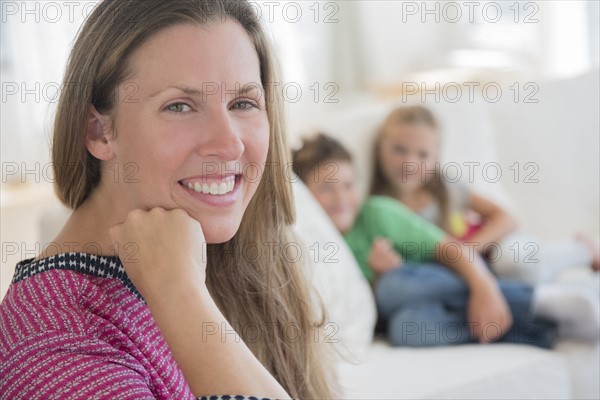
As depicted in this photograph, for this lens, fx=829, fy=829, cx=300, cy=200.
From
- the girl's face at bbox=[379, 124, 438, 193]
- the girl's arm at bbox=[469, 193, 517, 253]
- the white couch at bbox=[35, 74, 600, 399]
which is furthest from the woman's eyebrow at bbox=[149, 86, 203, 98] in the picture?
the girl's arm at bbox=[469, 193, 517, 253]

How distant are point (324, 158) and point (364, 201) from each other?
7.6 inches

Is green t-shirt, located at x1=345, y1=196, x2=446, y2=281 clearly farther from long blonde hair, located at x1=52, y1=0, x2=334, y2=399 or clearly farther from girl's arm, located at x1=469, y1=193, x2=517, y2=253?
long blonde hair, located at x1=52, y1=0, x2=334, y2=399

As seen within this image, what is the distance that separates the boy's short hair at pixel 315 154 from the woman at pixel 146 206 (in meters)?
1.01

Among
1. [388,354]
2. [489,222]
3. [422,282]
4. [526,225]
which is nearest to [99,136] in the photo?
[388,354]

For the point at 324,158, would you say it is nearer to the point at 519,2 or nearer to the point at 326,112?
the point at 326,112

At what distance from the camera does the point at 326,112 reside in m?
4.30

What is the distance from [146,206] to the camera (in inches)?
41.7

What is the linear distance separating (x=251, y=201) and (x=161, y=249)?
0.34 metres

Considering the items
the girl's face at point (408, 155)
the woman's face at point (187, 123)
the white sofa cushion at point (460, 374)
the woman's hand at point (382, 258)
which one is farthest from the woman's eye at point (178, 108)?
the girl's face at point (408, 155)

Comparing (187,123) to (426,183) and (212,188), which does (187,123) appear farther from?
(426,183)

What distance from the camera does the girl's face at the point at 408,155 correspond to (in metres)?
2.33

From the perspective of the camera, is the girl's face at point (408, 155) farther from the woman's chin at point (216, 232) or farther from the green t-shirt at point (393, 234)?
the woman's chin at point (216, 232)

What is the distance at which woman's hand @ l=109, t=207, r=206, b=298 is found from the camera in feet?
3.15

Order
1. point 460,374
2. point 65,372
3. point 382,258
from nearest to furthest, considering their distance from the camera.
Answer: point 65,372
point 460,374
point 382,258
